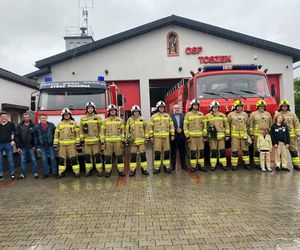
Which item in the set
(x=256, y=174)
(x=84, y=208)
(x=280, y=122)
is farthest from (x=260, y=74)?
(x=84, y=208)

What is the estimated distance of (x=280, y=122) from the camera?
8.66m

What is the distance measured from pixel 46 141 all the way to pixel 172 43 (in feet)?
39.3

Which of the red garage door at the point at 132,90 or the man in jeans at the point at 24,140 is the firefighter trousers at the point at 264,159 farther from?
the red garage door at the point at 132,90

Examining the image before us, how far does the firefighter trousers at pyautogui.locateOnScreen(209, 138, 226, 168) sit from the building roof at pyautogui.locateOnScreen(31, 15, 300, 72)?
1125 centimetres

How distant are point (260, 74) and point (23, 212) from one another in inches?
291

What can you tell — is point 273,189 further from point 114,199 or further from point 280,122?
point 114,199

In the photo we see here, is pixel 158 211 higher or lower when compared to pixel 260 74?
lower

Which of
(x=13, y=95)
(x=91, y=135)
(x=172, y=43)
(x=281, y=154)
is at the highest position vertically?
(x=172, y=43)

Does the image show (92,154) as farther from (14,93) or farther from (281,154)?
(14,93)

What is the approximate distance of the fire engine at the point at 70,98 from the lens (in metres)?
9.33

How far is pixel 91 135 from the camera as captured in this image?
8.47 metres

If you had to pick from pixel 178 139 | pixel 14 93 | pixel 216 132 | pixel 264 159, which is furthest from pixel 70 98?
pixel 264 159

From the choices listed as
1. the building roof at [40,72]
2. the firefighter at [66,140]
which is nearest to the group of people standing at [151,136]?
the firefighter at [66,140]

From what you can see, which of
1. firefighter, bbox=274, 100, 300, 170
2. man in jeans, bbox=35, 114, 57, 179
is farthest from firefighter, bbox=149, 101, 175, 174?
firefighter, bbox=274, 100, 300, 170
